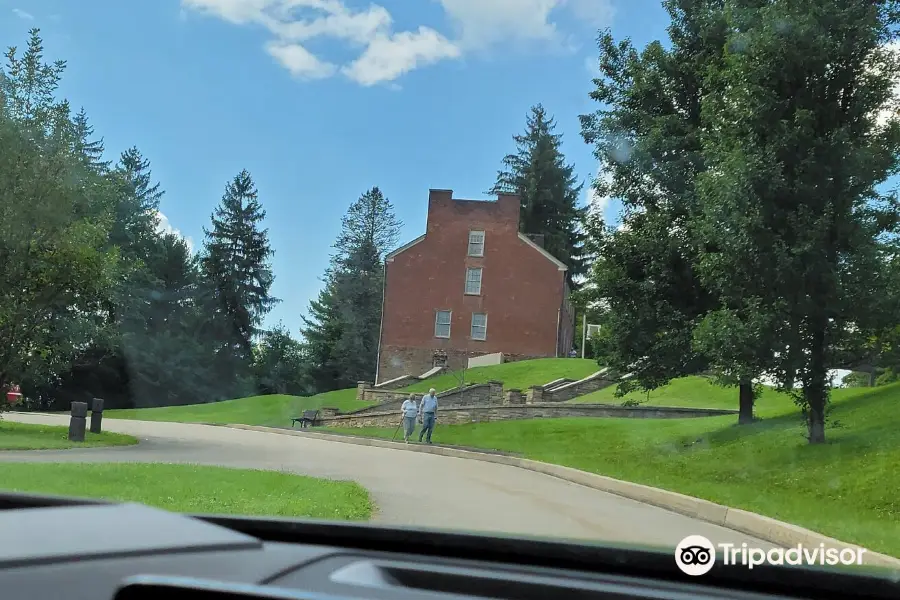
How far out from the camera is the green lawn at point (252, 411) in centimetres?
3991

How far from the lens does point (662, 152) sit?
22.8 m

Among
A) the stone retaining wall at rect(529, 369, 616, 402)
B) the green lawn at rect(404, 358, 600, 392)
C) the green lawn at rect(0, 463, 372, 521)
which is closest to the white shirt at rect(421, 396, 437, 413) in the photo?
the stone retaining wall at rect(529, 369, 616, 402)

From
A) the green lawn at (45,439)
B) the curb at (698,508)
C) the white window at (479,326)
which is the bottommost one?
the green lawn at (45,439)

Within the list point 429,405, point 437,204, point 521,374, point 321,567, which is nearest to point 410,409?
point 429,405

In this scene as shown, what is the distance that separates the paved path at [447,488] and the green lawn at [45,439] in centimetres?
56

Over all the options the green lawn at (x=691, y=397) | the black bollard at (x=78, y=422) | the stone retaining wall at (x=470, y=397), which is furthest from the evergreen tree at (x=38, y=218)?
the green lawn at (x=691, y=397)

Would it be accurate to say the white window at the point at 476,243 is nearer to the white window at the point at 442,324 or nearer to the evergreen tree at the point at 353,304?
the white window at the point at 442,324

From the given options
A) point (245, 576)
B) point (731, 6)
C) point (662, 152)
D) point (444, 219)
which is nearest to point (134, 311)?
point (444, 219)

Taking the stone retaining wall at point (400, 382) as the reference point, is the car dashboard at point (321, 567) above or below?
below

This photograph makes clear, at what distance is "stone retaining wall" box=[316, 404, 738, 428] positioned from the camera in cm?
2905

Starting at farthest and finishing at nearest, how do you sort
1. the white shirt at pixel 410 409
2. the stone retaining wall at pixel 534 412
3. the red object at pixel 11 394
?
the stone retaining wall at pixel 534 412, the white shirt at pixel 410 409, the red object at pixel 11 394

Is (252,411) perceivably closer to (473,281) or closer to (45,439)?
(473,281)

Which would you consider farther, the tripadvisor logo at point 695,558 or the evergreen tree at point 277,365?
the evergreen tree at point 277,365

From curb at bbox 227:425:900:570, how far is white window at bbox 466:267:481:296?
29097 mm
